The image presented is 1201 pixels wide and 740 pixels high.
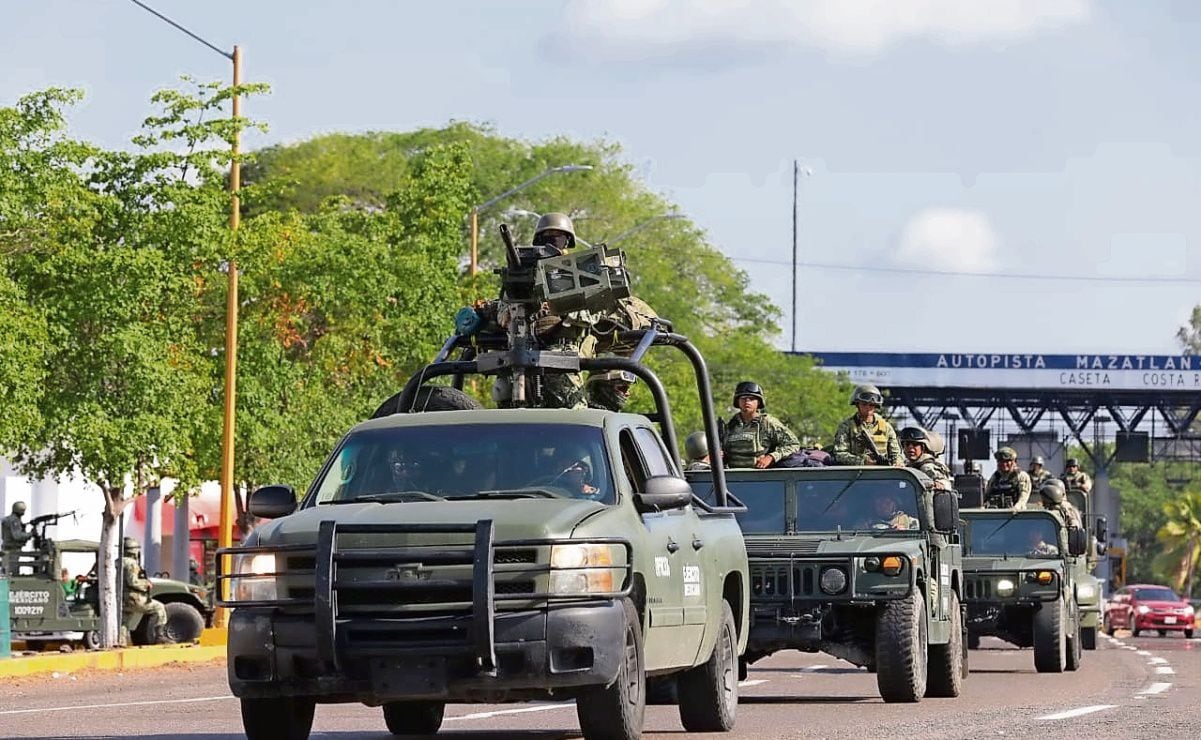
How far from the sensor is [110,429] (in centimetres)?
2942

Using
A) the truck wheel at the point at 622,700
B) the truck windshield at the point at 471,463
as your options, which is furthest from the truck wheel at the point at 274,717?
the truck wheel at the point at 622,700

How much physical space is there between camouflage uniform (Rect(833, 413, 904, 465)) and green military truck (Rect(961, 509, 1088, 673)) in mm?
5378

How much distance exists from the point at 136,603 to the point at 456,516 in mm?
22903

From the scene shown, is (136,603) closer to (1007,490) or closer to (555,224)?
(1007,490)

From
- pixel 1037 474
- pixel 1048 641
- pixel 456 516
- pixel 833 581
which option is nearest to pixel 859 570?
pixel 833 581

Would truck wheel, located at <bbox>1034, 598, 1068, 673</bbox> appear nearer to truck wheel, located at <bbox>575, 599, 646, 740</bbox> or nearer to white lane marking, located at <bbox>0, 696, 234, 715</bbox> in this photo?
white lane marking, located at <bbox>0, 696, 234, 715</bbox>

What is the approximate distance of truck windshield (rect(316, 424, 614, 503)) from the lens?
12.0 metres

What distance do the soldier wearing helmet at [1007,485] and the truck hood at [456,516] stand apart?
19.7 m

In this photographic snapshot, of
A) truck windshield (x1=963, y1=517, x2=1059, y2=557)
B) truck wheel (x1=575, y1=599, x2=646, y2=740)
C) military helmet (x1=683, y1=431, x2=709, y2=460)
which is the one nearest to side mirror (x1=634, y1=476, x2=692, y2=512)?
truck wheel (x1=575, y1=599, x2=646, y2=740)

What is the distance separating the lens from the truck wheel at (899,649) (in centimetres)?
1736

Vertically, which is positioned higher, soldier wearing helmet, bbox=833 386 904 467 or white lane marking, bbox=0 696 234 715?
soldier wearing helmet, bbox=833 386 904 467

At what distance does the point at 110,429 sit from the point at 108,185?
3.22m

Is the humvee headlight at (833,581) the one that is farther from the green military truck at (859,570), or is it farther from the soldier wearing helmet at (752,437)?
the soldier wearing helmet at (752,437)

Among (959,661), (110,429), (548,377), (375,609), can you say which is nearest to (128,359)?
(110,429)
